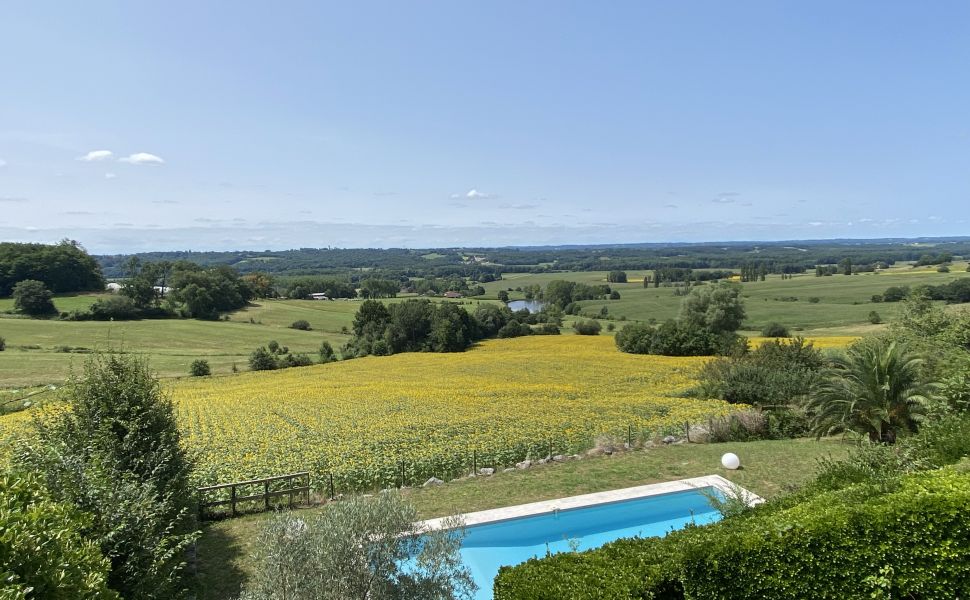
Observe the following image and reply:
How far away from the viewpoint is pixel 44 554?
4.80m

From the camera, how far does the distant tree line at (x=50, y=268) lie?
263 feet

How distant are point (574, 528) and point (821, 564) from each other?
22.1ft

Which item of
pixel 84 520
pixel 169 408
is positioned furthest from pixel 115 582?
pixel 169 408

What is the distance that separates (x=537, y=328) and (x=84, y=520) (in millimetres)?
70186

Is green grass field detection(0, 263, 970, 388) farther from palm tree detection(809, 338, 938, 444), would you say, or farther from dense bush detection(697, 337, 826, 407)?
palm tree detection(809, 338, 938, 444)

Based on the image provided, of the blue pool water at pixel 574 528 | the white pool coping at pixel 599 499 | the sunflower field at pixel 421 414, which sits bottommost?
the sunflower field at pixel 421 414

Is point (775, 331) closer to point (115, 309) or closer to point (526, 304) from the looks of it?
point (526, 304)

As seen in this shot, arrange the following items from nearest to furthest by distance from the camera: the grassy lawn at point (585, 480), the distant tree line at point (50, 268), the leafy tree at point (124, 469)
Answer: the leafy tree at point (124, 469) < the grassy lawn at point (585, 480) < the distant tree line at point (50, 268)

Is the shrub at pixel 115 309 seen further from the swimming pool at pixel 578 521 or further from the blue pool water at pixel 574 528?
the blue pool water at pixel 574 528

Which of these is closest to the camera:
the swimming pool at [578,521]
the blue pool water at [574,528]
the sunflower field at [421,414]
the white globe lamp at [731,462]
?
the blue pool water at [574,528]

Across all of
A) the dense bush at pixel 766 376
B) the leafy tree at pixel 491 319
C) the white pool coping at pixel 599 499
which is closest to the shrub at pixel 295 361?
the leafy tree at pixel 491 319

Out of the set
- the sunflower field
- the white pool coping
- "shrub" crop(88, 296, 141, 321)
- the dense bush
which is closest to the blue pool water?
the white pool coping

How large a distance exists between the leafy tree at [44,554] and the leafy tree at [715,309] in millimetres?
54497

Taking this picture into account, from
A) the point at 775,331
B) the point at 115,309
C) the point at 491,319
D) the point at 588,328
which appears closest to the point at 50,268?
the point at 115,309
